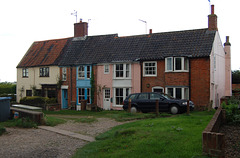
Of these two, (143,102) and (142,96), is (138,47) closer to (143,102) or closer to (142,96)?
(142,96)

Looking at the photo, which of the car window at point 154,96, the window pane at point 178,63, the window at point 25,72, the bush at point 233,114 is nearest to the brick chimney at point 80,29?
the window at point 25,72

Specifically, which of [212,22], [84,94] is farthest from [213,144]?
[84,94]

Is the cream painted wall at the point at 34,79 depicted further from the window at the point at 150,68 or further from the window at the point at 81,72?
the window at the point at 150,68

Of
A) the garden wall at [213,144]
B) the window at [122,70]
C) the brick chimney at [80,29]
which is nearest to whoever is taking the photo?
the garden wall at [213,144]

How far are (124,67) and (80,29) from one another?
8.92 m

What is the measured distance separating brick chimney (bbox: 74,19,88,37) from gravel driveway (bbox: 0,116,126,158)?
1963cm

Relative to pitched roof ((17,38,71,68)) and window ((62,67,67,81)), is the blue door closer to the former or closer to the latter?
window ((62,67,67,81))

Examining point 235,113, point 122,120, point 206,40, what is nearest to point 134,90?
Result: point 206,40

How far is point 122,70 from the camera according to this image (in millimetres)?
26016

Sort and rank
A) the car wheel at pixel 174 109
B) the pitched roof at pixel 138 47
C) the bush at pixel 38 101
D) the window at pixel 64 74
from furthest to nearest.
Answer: the window at pixel 64 74 → the bush at pixel 38 101 → the pitched roof at pixel 138 47 → the car wheel at pixel 174 109

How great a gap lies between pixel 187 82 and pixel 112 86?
25.4 ft

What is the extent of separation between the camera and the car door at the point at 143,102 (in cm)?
1964

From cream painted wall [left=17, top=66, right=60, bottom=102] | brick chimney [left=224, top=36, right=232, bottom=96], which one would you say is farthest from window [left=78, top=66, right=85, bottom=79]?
brick chimney [left=224, top=36, right=232, bottom=96]

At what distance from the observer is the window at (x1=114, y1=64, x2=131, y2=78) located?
25797 millimetres
